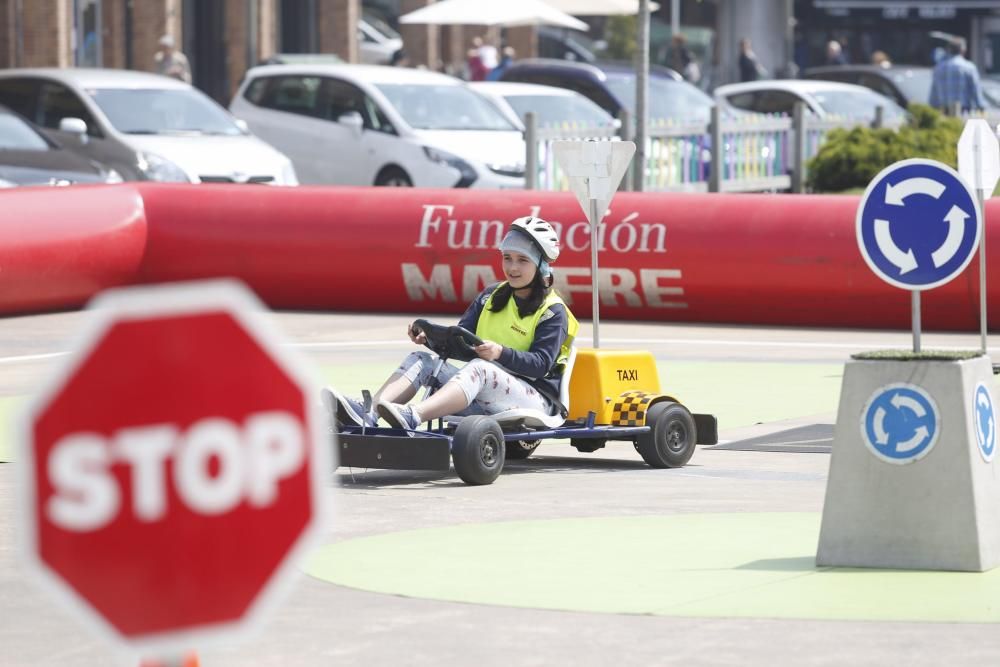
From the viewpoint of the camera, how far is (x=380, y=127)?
81.2 ft

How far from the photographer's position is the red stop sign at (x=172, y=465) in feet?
9.10

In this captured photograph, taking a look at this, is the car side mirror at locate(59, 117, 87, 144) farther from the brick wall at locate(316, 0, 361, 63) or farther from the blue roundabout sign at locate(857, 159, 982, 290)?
the brick wall at locate(316, 0, 361, 63)

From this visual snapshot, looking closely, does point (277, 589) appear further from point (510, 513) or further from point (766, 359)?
point (766, 359)

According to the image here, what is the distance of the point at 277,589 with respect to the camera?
2.94m

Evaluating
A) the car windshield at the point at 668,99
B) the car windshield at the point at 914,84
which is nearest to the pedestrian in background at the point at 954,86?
the car windshield at the point at 914,84

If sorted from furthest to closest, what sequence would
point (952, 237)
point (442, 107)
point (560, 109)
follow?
point (560, 109) → point (442, 107) → point (952, 237)

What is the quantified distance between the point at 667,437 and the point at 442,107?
1527 cm

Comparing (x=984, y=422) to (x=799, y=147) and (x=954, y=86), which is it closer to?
(x=799, y=147)

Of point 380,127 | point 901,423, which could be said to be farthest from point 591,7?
point 901,423

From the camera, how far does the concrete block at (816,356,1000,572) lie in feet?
23.6

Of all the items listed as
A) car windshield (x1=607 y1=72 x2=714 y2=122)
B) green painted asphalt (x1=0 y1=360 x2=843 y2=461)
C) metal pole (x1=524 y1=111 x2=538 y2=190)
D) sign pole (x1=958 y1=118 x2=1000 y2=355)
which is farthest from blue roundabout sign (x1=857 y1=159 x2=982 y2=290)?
car windshield (x1=607 y1=72 x2=714 y2=122)

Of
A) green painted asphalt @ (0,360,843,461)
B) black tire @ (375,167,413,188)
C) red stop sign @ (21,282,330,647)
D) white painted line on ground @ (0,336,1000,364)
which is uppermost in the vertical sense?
red stop sign @ (21,282,330,647)

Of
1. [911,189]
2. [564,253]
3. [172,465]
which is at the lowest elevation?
[564,253]

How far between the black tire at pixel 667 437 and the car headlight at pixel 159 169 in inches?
497
